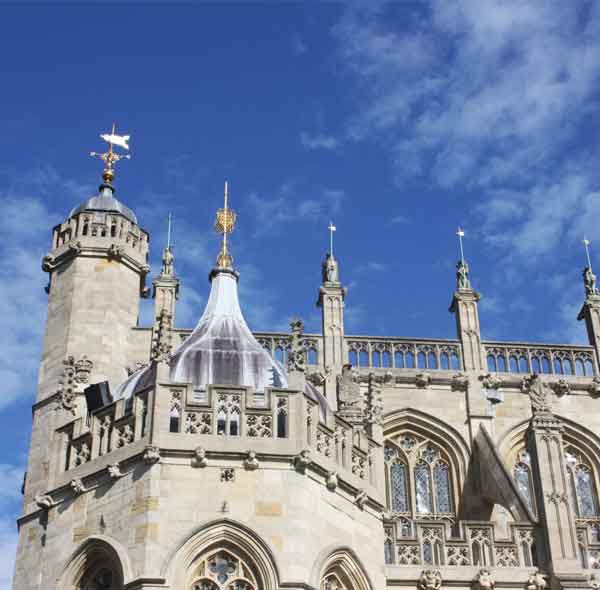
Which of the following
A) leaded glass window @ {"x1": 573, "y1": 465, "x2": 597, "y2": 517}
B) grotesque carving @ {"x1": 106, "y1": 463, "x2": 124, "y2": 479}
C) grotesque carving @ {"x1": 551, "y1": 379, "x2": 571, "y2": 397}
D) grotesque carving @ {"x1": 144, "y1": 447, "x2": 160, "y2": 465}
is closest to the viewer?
grotesque carving @ {"x1": 144, "y1": 447, "x2": 160, "y2": 465}

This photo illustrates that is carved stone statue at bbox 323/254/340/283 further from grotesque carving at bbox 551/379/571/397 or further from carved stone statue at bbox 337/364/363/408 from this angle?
carved stone statue at bbox 337/364/363/408

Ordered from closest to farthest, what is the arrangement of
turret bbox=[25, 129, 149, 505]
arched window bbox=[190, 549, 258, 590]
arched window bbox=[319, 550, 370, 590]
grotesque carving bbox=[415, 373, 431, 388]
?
1. arched window bbox=[190, 549, 258, 590]
2. arched window bbox=[319, 550, 370, 590]
3. turret bbox=[25, 129, 149, 505]
4. grotesque carving bbox=[415, 373, 431, 388]

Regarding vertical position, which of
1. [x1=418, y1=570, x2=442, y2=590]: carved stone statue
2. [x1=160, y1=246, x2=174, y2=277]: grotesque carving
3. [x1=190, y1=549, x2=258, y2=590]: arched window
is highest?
[x1=160, y1=246, x2=174, y2=277]: grotesque carving

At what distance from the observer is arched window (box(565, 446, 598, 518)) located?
25.5 meters

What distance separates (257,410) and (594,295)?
15.3 m

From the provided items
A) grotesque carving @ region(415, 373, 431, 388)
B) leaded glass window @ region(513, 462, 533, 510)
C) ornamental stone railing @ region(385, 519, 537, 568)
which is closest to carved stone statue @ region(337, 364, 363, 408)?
ornamental stone railing @ region(385, 519, 537, 568)

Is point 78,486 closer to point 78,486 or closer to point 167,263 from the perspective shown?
point 78,486

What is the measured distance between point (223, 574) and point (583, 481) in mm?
13907

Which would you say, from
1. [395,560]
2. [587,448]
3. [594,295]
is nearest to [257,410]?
[395,560]

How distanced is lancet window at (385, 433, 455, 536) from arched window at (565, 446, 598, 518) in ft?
9.62

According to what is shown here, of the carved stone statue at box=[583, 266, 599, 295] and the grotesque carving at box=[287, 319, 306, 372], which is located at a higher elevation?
the carved stone statue at box=[583, 266, 599, 295]

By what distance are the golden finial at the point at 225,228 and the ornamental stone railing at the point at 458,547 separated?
521cm

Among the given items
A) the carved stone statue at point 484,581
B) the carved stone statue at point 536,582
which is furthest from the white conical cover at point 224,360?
the carved stone statue at point 536,582

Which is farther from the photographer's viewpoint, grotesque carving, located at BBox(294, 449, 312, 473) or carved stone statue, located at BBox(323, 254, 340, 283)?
carved stone statue, located at BBox(323, 254, 340, 283)
